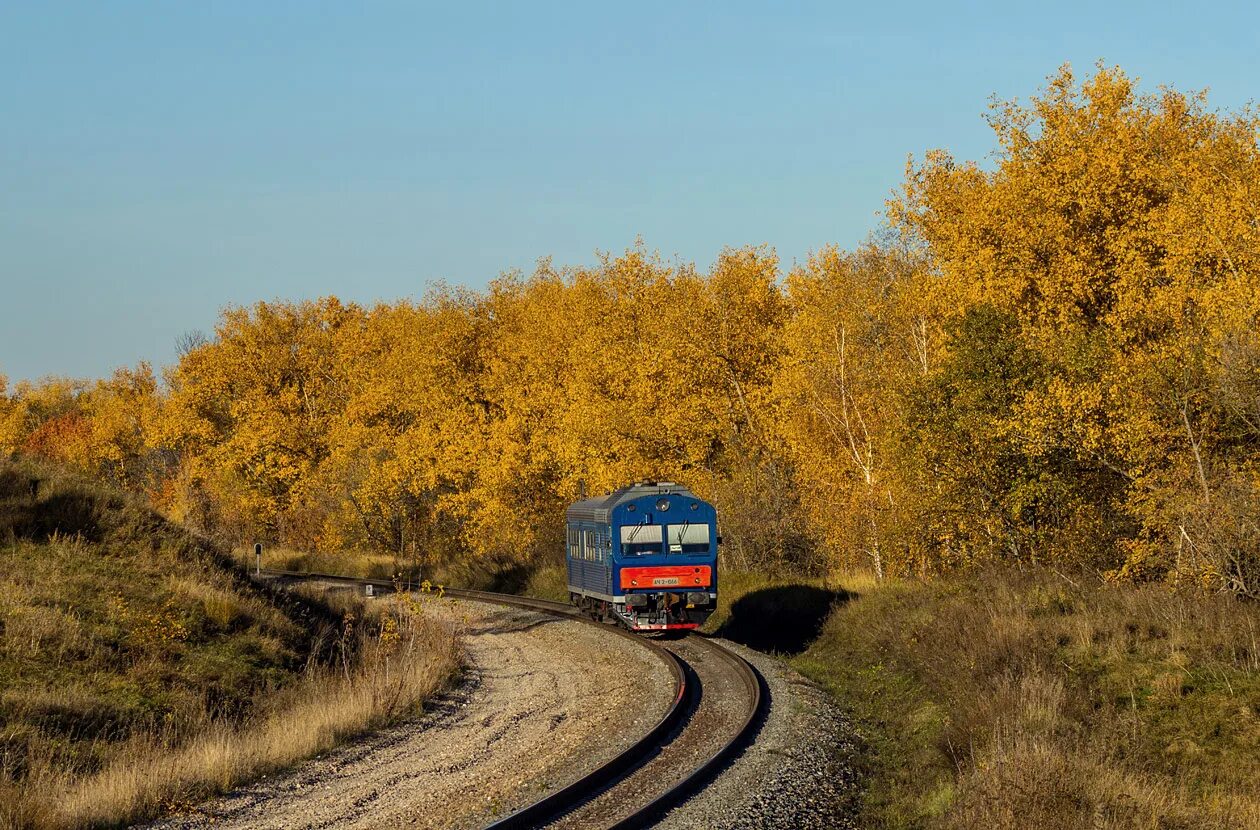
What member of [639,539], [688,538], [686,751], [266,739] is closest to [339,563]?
[639,539]

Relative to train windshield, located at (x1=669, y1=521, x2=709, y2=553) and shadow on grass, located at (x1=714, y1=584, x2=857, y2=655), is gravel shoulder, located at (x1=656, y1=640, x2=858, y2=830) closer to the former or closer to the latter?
shadow on grass, located at (x1=714, y1=584, x2=857, y2=655)

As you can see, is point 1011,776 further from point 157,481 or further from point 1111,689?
point 157,481

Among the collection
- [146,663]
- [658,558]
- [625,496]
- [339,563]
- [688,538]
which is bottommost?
[146,663]

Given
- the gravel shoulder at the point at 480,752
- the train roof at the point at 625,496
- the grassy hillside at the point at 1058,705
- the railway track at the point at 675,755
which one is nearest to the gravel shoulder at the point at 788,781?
the railway track at the point at 675,755

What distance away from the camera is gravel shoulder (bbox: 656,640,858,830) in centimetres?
1162

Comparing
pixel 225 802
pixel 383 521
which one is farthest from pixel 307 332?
pixel 225 802

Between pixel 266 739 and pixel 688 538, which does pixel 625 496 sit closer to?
pixel 688 538

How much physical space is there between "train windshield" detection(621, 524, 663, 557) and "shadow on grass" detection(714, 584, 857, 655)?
332 centimetres

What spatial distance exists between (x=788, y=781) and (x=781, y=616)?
1542 centimetres

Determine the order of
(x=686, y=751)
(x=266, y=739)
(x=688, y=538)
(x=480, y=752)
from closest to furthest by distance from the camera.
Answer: (x=686, y=751) < (x=480, y=752) < (x=266, y=739) < (x=688, y=538)

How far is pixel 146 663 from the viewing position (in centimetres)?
1803

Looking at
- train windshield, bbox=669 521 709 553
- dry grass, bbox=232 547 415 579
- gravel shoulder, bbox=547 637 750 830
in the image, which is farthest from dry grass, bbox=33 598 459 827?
dry grass, bbox=232 547 415 579

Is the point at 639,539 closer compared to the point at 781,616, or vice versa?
the point at 639,539

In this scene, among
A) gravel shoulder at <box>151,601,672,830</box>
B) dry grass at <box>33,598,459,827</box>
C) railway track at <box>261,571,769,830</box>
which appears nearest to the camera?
railway track at <box>261,571,769,830</box>
